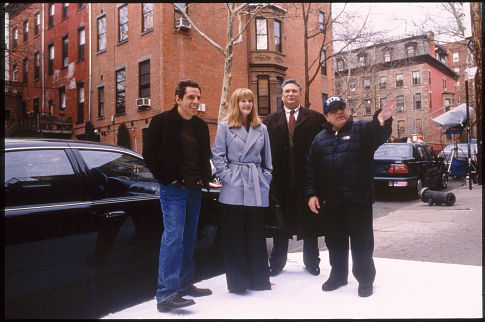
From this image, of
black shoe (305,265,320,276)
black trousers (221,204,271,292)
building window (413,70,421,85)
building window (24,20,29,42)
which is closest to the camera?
black trousers (221,204,271,292)

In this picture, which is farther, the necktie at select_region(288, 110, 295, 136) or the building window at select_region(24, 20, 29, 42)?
the building window at select_region(24, 20, 29, 42)

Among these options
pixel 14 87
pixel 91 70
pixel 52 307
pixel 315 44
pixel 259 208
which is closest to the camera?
pixel 52 307

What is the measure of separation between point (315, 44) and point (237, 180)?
27.9 metres

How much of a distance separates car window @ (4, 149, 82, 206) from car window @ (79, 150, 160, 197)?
25 centimetres

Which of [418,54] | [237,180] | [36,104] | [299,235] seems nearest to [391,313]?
[299,235]

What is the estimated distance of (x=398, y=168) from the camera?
11.4 m

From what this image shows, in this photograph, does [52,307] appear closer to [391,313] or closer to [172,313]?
[172,313]

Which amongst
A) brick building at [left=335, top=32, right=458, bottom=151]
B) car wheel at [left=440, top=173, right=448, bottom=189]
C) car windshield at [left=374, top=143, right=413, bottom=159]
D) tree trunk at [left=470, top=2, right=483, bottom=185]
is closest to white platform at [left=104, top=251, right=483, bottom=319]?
car windshield at [left=374, top=143, right=413, bottom=159]

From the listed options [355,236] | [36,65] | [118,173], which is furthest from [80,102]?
[355,236]

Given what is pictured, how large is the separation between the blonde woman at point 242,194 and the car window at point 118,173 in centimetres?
103

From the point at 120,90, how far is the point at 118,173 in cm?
1988

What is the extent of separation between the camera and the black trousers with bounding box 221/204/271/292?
12.1ft

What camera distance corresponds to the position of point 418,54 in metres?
50.9

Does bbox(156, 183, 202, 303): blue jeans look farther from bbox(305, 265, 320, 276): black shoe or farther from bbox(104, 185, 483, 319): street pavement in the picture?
bbox(305, 265, 320, 276): black shoe
